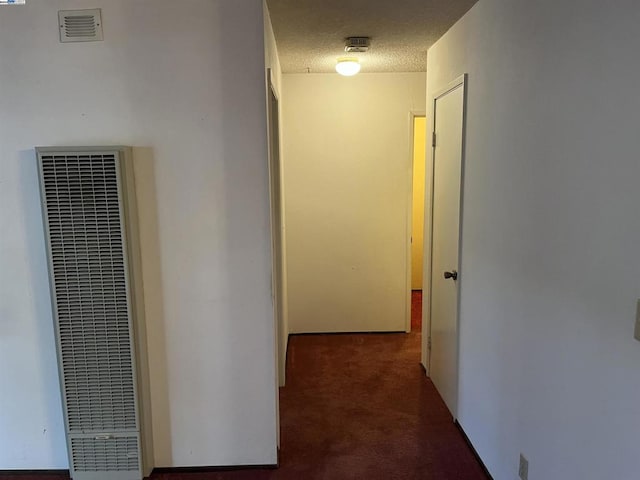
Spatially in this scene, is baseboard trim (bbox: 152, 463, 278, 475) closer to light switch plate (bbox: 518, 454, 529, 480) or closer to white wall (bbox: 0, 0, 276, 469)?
white wall (bbox: 0, 0, 276, 469)

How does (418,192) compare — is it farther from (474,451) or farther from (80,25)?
(80,25)

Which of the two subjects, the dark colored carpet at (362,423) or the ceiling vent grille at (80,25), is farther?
the dark colored carpet at (362,423)

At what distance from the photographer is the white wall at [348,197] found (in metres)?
4.10

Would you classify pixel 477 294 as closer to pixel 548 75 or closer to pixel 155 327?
pixel 548 75

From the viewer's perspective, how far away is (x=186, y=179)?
2188 millimetres

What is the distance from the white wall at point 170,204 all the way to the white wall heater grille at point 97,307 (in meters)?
0.12

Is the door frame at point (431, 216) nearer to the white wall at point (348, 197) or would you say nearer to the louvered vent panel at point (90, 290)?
the white wall at point (348, 197)

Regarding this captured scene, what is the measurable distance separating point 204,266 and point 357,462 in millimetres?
1340

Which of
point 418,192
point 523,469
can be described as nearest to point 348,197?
point 418,192

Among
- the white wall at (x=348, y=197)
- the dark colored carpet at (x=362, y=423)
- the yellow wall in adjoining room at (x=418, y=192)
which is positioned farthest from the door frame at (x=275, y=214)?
the yellow wall in adjoining room at (x=418, y=192)

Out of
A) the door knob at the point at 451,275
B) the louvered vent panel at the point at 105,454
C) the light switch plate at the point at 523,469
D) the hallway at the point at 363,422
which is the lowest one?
the hallway at the point at 363,422

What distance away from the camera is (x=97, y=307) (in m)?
2.13

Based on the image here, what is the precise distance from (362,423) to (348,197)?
2083 mm

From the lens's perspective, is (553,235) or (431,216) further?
(431,216)
